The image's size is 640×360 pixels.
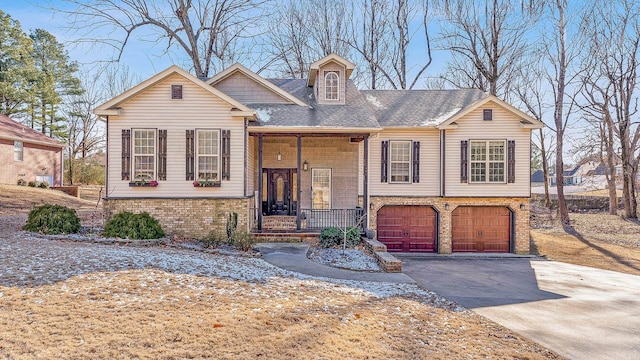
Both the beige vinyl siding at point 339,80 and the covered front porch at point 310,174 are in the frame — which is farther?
the covered front porch at point 310,174

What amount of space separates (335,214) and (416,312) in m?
8.81

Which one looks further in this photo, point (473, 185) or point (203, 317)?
point (473, 185)

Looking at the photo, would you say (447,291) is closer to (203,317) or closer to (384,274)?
(384,274)

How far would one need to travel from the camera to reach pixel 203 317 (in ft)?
16.8

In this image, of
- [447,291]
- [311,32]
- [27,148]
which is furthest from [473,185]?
[27,148]

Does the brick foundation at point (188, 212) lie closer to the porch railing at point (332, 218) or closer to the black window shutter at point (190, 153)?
the black window shutter at point (190, 153)

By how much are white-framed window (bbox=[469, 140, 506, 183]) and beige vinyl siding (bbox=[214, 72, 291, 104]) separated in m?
8.71

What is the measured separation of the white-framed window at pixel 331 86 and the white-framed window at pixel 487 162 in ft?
20.6

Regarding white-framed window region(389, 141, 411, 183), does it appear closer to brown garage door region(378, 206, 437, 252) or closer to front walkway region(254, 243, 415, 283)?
brown garage door region(378, 206, 437, 252)

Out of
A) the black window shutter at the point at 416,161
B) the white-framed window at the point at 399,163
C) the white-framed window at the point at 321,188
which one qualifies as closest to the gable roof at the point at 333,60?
the white-framed window at the point at 399,163

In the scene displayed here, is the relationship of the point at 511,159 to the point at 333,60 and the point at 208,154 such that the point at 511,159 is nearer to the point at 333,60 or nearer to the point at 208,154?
the point at 333,60

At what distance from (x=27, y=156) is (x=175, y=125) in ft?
69.4

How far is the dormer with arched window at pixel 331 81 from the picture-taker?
15.9 metres

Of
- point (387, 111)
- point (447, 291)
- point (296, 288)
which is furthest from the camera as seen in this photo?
point (387, 111)
